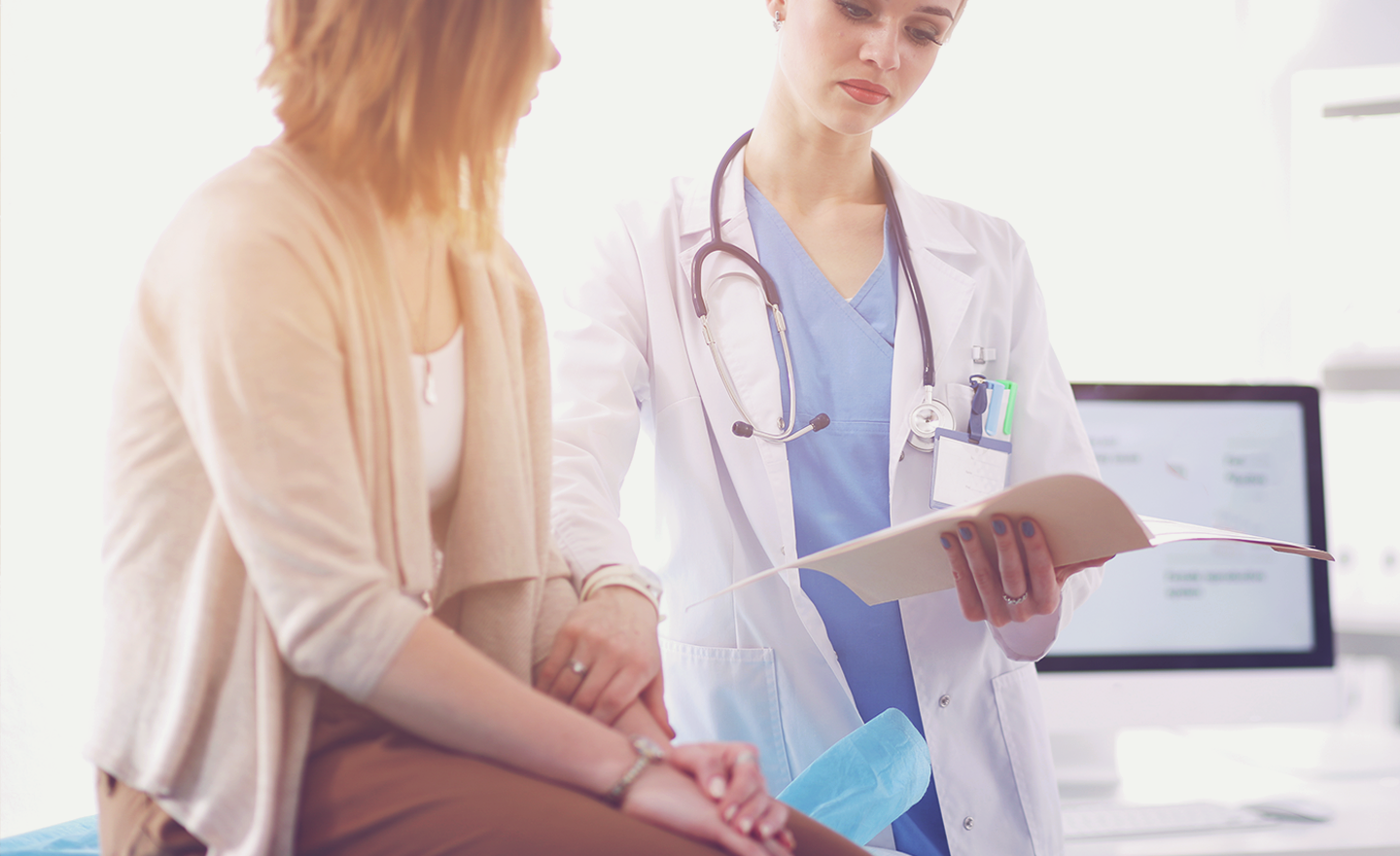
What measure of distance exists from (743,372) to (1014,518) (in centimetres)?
47

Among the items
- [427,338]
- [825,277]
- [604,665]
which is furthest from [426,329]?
[825,277]

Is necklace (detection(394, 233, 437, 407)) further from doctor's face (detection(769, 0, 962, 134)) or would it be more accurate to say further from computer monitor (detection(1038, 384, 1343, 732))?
computer monitor (detection(1038, 384, 1343, 732))

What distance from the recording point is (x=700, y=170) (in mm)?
1915

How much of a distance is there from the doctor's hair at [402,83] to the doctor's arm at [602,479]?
344 millimetres

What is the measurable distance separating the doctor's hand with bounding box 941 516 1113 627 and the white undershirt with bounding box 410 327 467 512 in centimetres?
Answer: 43

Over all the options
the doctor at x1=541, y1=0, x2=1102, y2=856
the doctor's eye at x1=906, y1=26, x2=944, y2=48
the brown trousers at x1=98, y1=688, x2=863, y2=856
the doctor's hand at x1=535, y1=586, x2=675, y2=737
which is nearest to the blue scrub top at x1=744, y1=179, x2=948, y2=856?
the doctor at x1=541, y1=0, x2=1102, y2=856

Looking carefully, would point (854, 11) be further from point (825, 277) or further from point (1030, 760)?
point (1030, 760)

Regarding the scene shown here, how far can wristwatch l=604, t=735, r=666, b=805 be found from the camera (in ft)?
1.98

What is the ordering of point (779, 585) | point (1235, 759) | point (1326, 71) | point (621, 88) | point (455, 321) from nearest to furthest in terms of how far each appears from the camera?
point (455, 321) < point (779, 585) < point (621, 88) < point (1235, 759) < point (1326, 71)

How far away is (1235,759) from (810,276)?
5.07 ft

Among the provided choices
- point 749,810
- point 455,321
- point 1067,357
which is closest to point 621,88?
point 1067,357

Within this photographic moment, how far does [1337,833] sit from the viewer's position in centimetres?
151

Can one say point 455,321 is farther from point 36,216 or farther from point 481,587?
point 36,216

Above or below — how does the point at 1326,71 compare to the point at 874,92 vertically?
above
